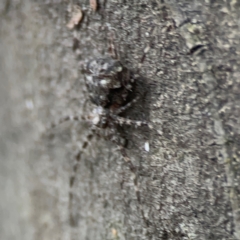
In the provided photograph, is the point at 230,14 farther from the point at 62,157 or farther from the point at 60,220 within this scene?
the point at 60,220

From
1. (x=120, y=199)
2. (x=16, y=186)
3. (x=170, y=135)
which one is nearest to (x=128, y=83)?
(x=170, y=135)

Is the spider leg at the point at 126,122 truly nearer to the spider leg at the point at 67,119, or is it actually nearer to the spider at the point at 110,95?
the spider at the point at 110,95

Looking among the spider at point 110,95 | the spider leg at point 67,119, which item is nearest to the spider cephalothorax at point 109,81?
the spider at point 110,95

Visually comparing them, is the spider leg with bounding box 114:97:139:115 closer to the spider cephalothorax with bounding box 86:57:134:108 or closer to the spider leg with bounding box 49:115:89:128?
the spider cephalothorax with bounding box 86:57:134:108

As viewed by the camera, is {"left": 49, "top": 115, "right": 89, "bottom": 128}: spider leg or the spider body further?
{"left": 49, "top": 115, "right": 89, "bottom": 128}: spider leg

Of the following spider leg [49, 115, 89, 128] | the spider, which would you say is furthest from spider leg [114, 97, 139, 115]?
spider leg [49, 115, 89, 128]

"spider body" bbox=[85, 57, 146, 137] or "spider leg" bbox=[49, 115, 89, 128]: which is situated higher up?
"spider body" bbox=[85, 57, 146, 137]
